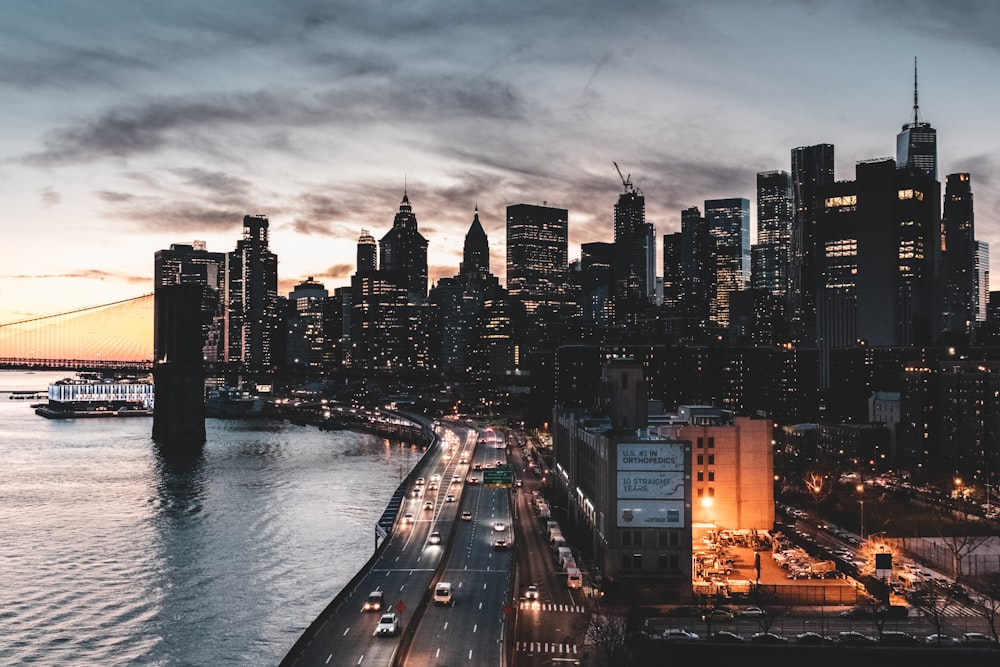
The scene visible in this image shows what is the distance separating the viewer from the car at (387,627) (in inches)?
1389

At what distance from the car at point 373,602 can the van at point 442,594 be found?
83.8 inches

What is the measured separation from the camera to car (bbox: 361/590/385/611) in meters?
38.6

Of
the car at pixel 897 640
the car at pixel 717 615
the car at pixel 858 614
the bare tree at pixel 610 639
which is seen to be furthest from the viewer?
the car at pixel 858 614

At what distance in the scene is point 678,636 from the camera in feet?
118

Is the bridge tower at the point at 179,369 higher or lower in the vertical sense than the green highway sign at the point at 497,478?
higher

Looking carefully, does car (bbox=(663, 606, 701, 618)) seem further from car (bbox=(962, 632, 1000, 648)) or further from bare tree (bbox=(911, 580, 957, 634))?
car (bbox=(962, 632, 1000, 648))

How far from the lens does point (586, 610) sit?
1617 inches

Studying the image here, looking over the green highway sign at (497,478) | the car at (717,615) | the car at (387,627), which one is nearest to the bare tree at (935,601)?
the car at (717,615)

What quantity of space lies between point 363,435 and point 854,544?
107 m

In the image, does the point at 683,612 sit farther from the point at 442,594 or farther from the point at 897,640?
the point at 442,594

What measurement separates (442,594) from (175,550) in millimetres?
24813

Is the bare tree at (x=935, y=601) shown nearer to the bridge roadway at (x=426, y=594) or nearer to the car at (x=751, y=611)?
the car at (x=751, y=611)

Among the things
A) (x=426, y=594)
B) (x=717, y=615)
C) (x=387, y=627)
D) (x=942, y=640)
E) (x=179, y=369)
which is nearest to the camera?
(x=387, y=627)

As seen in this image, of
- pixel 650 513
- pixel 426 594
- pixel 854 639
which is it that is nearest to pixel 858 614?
pixel 854 639
